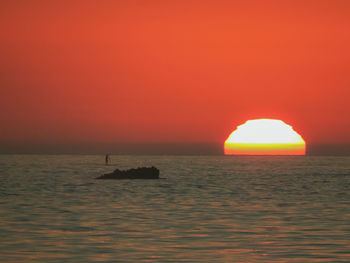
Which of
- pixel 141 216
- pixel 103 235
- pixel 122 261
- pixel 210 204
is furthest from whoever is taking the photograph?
pixel 210 204

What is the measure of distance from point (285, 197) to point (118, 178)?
37953 millimetres

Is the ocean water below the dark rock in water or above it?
below

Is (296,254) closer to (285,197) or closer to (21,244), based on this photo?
(21,244)

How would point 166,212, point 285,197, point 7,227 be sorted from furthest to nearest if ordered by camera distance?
point 285,197, point 166,212, point 7,227

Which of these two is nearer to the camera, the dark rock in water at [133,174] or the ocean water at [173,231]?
the ocean water at [173,231]

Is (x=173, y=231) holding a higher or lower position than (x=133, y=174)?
lower

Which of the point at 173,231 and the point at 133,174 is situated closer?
the point at 173,231

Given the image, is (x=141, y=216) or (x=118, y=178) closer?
(x=141, y=216)

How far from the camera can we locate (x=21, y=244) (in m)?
27.2

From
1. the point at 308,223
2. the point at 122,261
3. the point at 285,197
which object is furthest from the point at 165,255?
the point at 285,197

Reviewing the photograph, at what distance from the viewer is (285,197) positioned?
2318 inches

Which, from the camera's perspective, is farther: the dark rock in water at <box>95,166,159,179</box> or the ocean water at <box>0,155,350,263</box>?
the dark rock in water at <box>95,166,159,179</box>

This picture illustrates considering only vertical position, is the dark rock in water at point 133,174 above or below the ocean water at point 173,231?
above

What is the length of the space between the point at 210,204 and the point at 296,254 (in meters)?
24.6
